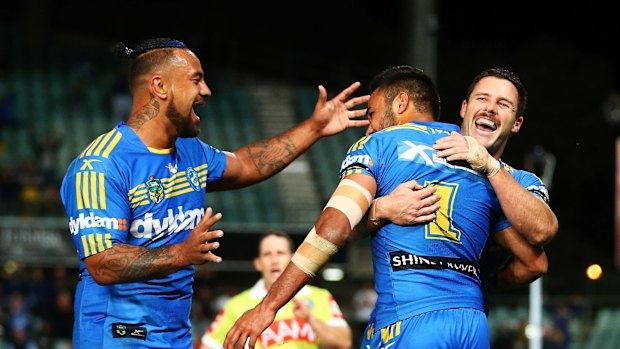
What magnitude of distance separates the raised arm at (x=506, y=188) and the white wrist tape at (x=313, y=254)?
0.68 metres

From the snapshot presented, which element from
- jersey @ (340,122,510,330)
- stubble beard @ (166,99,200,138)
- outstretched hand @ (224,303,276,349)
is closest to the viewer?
outstretched hand @ (224,303,276,349)

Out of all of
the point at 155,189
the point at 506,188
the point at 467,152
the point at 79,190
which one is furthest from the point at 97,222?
the point at 506,188

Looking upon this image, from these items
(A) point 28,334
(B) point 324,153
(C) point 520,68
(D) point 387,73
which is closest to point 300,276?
(D) point 387,73

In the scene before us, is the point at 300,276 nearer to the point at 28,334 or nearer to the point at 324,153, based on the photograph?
the point at 28,334

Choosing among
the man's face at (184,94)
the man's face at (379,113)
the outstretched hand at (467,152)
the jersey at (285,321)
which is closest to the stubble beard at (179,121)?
the man's face at (184,94)

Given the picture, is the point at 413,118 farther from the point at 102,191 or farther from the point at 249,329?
the point at 102,191

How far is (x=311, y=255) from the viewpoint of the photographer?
4887 millimetres

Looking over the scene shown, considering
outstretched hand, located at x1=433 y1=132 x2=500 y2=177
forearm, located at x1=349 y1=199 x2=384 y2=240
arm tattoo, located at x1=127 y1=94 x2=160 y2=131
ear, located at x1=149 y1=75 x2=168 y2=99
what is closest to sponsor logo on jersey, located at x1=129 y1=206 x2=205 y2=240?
arm tattoo, located at x1=127 y1=94 x2=160 y2=131

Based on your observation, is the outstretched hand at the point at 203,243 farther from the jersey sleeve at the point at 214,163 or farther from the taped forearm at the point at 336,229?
the jersey sleeve at the point at 214,163

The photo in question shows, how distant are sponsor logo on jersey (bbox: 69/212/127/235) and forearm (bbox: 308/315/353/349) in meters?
2.39

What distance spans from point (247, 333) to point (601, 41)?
30.1m

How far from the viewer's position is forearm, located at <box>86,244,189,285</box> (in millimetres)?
5090

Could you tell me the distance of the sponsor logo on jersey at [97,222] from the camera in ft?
17.0

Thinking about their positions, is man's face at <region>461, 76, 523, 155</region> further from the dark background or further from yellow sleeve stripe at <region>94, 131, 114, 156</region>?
the dark background
